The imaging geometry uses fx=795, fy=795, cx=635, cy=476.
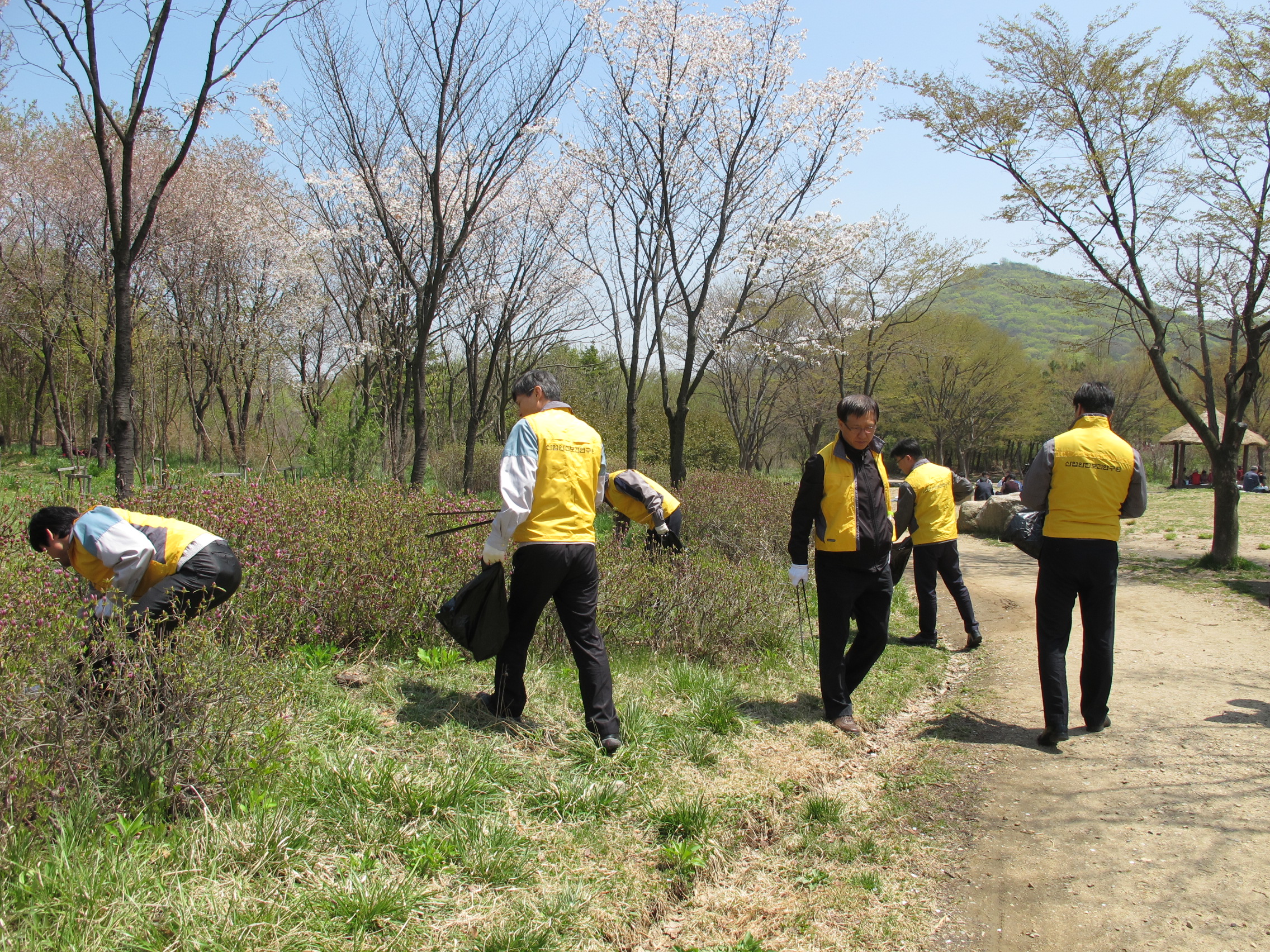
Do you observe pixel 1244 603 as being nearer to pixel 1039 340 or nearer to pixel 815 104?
pixel 815 104

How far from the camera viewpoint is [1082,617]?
14.1ft

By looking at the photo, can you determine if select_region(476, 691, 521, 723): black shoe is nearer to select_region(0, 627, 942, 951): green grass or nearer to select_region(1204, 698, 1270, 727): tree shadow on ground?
select_region(0, 627, 942, 951): green grass

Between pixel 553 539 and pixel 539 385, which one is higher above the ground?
pixel 539 385

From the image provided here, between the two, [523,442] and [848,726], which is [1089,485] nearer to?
[848,726]

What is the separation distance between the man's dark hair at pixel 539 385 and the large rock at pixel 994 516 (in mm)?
13768

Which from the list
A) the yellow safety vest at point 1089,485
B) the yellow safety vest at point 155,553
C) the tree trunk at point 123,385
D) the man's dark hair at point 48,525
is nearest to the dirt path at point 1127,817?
the yellow safety vest at point 1089,485

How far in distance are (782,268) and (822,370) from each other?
57.5 ft

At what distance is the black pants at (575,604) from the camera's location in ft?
12.1

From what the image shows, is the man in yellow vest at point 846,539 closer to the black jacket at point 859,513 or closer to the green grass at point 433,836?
the black jacket at point 859,513

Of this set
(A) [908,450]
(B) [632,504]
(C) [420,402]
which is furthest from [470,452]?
(A) [908,450]

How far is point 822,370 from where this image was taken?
3144 centimetres

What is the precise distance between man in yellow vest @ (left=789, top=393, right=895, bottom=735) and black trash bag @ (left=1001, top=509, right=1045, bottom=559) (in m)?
0.82

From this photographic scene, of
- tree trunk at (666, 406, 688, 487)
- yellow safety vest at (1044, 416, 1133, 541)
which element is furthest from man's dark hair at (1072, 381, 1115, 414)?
tree trunk at (666, 406, 688, 487)

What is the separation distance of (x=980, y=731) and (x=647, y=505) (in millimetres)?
2724
